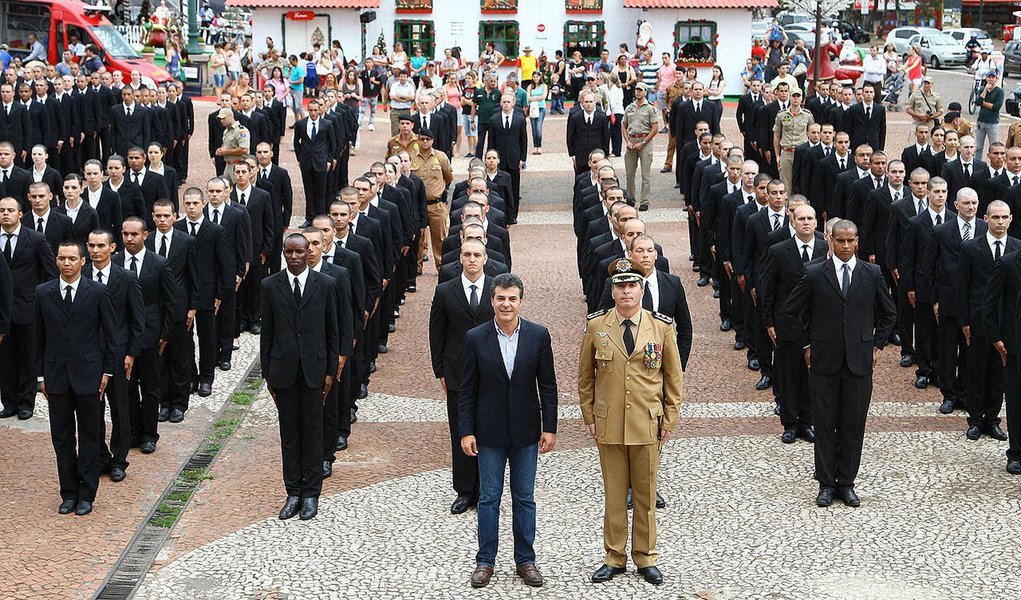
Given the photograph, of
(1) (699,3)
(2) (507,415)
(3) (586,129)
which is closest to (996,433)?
(2) (507,415)

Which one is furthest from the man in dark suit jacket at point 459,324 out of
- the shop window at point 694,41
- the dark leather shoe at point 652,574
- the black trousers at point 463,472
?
the shop window at point 694,41

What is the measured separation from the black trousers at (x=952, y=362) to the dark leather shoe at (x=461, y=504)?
479cm

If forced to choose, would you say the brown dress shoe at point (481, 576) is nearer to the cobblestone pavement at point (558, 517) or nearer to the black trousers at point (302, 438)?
the cobblestone pavement at point (558, 517)

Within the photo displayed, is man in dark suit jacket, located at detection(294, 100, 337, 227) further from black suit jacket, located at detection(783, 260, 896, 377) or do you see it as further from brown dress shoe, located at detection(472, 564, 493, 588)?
brown dress shoe, located at detection(472, 564, 493, 588)

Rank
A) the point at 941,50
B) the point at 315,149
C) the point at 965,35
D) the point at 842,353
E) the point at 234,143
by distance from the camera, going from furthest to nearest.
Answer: the point at 965,35 → the point at 941,50 → the point at 315,149 → the point at 234,143 → the point at 842,353

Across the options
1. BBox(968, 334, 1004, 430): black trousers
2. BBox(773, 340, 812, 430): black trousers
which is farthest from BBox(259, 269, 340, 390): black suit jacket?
BBox(968, 334, 1004, 430): black trousers

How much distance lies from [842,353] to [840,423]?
0.51 m

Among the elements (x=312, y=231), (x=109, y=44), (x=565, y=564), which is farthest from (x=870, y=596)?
(x=109, y=44)

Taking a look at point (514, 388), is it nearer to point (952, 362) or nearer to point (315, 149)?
point (952, 362)

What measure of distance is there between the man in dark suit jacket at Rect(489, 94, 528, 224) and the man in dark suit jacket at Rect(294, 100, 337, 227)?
2.49 meters

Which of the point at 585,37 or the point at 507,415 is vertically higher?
the point at 585,37

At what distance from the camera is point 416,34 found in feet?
141

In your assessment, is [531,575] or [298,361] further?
[298,361]

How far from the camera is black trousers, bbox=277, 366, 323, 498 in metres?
10.1
